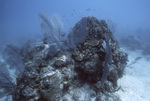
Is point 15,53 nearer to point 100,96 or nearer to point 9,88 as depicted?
point 9,88

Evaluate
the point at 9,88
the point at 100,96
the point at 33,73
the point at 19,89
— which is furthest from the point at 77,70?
the point at 9,88

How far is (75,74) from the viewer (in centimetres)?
322

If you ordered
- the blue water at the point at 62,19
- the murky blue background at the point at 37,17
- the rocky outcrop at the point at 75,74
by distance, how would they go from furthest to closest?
the murky blue background at the point at 37,17 → the blue water at the point at 62,19 → the rocky outcrop at the point at 75,74

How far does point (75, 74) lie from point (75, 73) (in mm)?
38

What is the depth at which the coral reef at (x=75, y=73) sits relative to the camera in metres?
2.37

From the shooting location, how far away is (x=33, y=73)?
2.79 m

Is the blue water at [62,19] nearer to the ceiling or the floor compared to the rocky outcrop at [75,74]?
nearer to the ceiling

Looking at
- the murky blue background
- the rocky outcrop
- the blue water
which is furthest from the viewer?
the murky blue background

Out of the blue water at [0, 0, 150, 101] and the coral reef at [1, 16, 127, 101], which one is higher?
the blue water at [0, 0, 150, 101]

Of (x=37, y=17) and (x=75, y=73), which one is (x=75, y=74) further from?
(x=37, y=17)

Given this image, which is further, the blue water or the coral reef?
the blue water

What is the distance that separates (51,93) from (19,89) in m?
1.11

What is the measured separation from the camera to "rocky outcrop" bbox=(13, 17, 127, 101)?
236 centimetres

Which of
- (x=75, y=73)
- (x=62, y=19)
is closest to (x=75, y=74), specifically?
(x=75, y=73)
